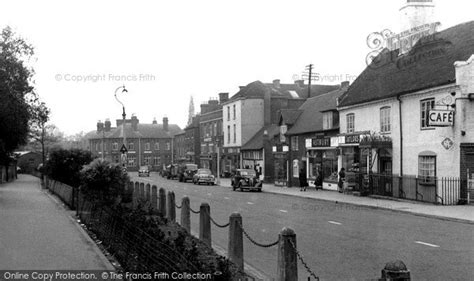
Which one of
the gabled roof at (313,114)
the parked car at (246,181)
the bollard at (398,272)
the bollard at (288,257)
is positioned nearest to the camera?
the bollard at (398,272)

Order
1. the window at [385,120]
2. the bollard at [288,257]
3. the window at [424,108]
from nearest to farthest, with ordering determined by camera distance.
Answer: the bollard at [288,257], the window at [424,108], the window at [385,120]

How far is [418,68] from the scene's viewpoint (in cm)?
2842

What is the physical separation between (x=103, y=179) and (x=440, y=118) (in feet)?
47.5

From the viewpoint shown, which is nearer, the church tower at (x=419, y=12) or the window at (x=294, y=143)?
the church tower at (x=419, y=12)

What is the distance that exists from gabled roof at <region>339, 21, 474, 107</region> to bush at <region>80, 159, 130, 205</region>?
14995 millimetres

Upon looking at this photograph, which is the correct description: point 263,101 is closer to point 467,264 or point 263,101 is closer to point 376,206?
point 376,206

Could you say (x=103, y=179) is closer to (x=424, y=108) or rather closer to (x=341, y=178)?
(x=424, y=108)

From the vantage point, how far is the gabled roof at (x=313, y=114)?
4038 centimetres

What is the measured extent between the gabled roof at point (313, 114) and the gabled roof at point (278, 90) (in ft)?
43.0

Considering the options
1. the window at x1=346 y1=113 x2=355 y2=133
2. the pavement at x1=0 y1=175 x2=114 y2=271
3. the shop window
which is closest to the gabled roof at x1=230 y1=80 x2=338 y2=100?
the shop window

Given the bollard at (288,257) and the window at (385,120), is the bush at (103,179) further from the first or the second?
the window at (385,120)

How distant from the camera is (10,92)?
31.7 metres

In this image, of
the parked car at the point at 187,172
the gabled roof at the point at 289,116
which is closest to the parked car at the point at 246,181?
the gabled roof at the point at 289,116

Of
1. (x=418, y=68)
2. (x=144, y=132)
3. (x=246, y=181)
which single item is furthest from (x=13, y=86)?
(x=144, y=132)
